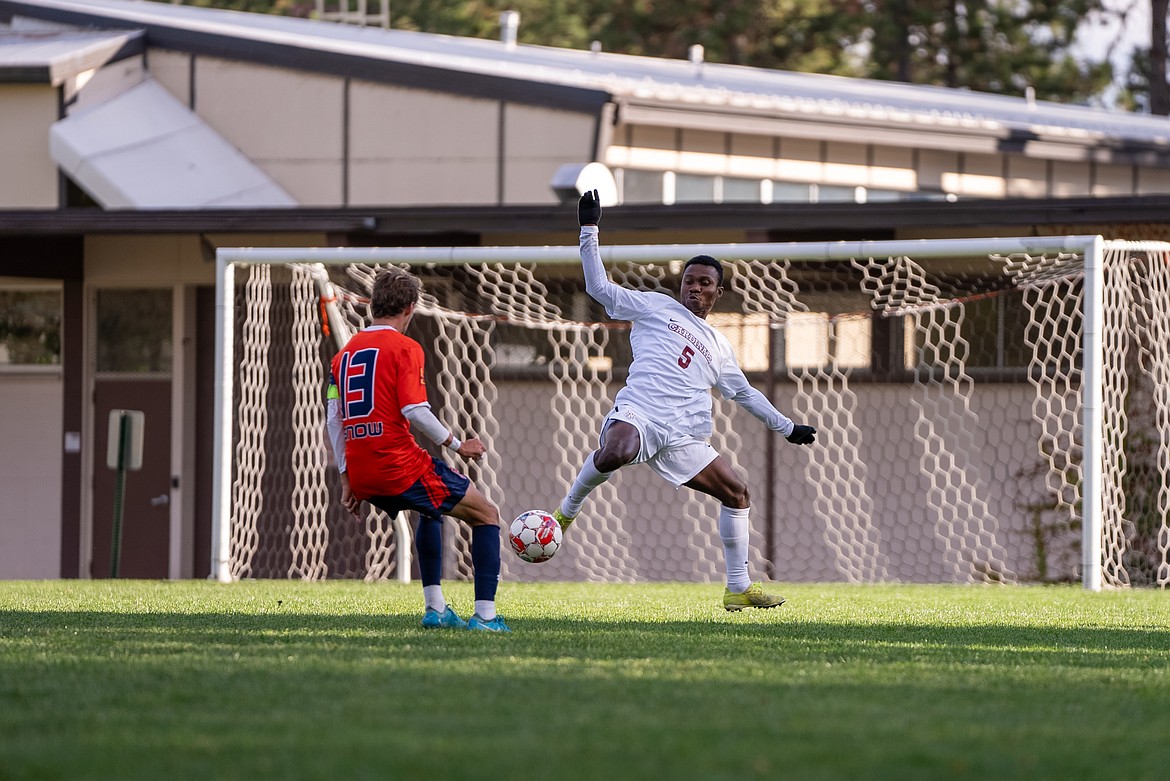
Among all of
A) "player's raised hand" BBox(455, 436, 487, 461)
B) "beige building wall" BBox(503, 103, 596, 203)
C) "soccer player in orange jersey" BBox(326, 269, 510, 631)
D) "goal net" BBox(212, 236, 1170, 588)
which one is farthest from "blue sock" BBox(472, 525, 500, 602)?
"beige building wall" BBox(503, 103, 596, 203)

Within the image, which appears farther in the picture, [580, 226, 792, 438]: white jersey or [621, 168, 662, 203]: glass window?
[621, 168, 662, 203]: glass window

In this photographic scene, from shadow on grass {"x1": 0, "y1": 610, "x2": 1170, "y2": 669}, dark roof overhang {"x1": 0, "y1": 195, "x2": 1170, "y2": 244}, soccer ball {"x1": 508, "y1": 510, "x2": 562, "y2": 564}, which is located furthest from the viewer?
dark roof overhang {"x1": 0, "y1": 195, "x2": 1170, "y2": 244}

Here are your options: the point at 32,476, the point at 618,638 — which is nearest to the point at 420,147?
the point at 32,476

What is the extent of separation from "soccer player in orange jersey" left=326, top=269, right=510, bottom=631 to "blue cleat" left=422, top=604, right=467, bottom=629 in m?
0.13

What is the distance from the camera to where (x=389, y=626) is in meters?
7.89

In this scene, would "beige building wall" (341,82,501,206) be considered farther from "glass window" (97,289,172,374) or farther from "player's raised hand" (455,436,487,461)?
"player's raised hand" (455,436,487,461)

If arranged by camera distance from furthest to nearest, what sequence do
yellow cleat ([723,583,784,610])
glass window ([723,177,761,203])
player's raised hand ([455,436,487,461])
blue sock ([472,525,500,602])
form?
glass window ([723,177,761,203]) → yellow cleat ([723,583,784,610]) → blue sock ([472,525,500,602]) → player's raised hand ([455,436,487,461])

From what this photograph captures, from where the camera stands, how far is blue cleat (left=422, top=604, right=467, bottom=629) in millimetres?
7777

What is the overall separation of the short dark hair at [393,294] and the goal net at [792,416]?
19.2ft

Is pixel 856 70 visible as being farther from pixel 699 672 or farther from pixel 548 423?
pixel 699 672

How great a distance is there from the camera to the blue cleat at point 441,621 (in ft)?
25.5

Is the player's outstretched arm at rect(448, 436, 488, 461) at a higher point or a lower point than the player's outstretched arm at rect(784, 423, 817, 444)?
lower

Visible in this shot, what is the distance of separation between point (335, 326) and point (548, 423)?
337 cm

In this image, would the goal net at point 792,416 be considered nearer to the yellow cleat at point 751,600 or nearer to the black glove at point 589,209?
the yellow cleat at point 751,600
